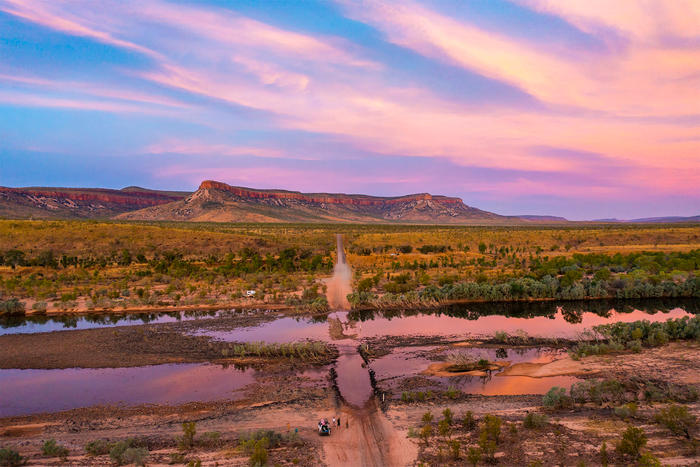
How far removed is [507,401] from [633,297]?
25471 mm

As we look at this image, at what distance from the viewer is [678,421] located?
1347cm

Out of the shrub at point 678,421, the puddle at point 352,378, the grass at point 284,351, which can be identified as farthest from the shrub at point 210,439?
the shrub at point 678,421

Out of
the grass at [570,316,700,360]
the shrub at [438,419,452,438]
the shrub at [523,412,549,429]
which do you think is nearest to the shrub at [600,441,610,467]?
the shrub at [523,412,549,429]

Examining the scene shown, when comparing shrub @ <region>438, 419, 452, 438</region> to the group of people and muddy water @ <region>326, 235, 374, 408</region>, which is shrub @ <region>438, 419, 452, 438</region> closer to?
the group of people

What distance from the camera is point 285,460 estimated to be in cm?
1262

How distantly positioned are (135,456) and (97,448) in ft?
6.32

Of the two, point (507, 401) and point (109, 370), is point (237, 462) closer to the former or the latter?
point (507, 401)

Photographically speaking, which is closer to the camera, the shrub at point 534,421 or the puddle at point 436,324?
the shrub at point 534,421

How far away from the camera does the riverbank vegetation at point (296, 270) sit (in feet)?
115

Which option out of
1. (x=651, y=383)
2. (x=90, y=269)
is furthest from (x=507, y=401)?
(x=90, y=269)

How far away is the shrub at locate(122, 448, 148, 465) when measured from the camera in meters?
12.3

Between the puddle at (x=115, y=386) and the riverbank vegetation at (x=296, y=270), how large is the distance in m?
12.4

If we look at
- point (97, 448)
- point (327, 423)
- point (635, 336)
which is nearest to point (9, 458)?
point (97, 448)

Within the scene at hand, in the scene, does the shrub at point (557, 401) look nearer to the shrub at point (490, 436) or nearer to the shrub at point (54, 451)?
the shrub at point (490, 436)
